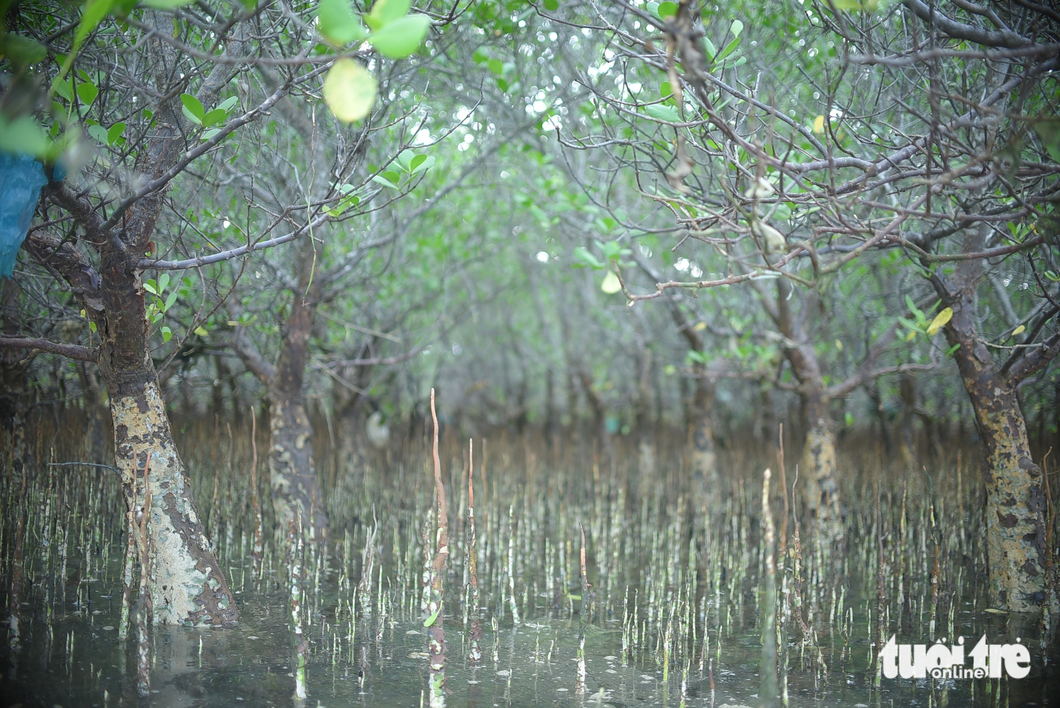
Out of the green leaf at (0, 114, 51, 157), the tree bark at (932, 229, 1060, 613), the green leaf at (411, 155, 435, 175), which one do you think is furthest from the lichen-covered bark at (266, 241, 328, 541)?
the tree bark at (932, 229, 1060, 613)

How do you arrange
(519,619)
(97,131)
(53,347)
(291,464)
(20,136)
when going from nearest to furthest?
(20,136), (97,131), (53,347), (519,619), (291,464)

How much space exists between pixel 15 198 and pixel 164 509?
146 centimetres

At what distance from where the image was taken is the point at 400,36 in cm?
155

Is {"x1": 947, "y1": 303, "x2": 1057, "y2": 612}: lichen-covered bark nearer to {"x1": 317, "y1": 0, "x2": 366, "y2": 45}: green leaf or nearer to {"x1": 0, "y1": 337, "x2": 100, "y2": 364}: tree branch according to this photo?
{"x1": 317, "y1": 0, "x2": 366, "y2": 45}: green leaf

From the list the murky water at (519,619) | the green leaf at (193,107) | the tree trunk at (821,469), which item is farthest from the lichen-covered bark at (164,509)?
the tree trunk at (821,469)

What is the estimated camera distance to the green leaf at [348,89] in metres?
1.64

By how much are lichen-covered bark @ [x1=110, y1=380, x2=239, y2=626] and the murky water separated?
133 mm

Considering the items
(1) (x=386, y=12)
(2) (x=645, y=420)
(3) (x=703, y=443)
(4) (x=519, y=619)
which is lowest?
(4) (x=519, y=619)

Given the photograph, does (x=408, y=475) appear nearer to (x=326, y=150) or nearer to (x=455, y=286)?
(x=326, y=150)

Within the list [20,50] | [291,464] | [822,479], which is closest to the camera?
[20,50]

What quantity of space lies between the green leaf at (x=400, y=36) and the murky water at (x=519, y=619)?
231 centimetres

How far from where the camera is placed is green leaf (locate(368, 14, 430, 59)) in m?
1.54

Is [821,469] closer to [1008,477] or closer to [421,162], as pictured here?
[1008,477]

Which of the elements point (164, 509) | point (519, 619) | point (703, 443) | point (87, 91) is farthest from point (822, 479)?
point (87, 91)
